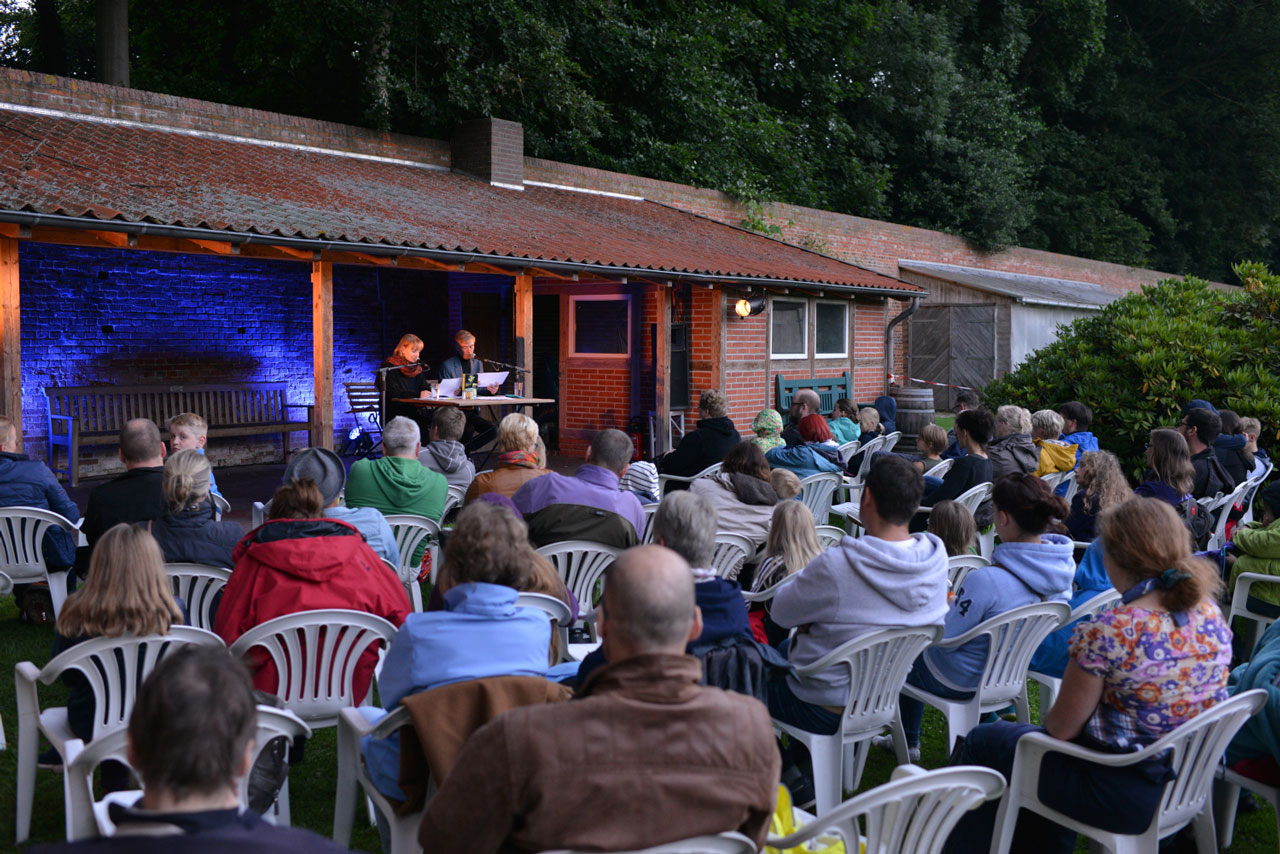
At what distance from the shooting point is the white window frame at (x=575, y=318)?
13125 mm

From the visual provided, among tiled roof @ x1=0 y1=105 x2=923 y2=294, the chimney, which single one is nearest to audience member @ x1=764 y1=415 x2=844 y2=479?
tiled roof @ x1=0 y1=105 x2=923 y2=294

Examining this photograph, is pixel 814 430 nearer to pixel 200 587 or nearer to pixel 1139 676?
pixel 200 587

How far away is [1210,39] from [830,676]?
35.8 m

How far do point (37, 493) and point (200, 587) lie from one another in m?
1.73

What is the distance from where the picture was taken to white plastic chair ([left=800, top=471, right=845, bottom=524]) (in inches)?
292

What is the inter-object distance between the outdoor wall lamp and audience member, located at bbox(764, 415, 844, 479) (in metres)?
5.49

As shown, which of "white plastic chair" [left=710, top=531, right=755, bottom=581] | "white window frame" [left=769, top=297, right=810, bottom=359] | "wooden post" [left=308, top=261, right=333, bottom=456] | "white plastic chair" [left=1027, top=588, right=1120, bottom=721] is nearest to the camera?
"white plastic chair" [left=1027, top=588, right=1120, bottom=721]

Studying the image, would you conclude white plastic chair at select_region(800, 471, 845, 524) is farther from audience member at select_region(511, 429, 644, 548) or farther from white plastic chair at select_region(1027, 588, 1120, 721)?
white plastic chair at select_region(1027, 588, 1120, 721)

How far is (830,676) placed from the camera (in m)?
3.52

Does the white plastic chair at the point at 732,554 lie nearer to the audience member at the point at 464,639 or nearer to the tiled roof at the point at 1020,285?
the audience member at the point at 464,639

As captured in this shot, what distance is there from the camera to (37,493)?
207 inches

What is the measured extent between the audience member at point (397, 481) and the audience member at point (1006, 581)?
2.65m

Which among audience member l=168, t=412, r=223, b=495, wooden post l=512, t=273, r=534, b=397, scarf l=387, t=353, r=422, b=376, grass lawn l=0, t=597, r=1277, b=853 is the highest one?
wooden post l=512, t=273, r=534, b=397

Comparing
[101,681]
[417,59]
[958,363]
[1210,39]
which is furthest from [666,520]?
[1210,39]
